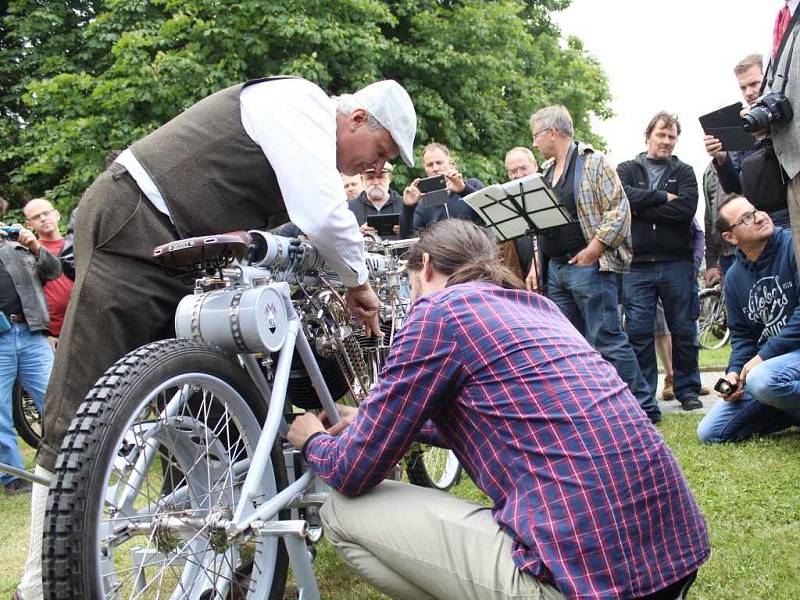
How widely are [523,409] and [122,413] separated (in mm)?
850

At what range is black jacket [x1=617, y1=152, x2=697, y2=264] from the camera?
17.1 ft

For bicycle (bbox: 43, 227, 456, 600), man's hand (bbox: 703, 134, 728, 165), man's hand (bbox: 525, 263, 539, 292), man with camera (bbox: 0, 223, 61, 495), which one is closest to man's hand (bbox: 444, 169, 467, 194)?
man's hand (bbox: 525, 263, 539, 292)

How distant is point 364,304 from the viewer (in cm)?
248

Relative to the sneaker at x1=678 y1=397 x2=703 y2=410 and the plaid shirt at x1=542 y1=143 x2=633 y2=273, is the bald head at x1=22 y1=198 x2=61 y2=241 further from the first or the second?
the sneaker at x1=678 y1=397 x2=703 y2=410

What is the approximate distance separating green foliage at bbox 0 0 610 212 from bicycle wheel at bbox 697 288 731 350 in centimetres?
390

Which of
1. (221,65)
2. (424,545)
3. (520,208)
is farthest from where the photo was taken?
(221,65)

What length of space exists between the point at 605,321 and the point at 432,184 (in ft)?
4.68

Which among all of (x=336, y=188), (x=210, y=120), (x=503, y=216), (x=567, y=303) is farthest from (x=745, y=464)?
(x=210, y=120)

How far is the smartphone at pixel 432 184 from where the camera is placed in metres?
5.12

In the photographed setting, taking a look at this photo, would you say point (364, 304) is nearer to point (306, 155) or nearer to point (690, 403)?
point (306, 155)

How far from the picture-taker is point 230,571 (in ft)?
6.64

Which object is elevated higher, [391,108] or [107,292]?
[391,108]

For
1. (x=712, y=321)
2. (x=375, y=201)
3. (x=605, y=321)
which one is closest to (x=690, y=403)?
(x=605, y=321)

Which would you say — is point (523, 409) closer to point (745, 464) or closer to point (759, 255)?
point (745, 464)
